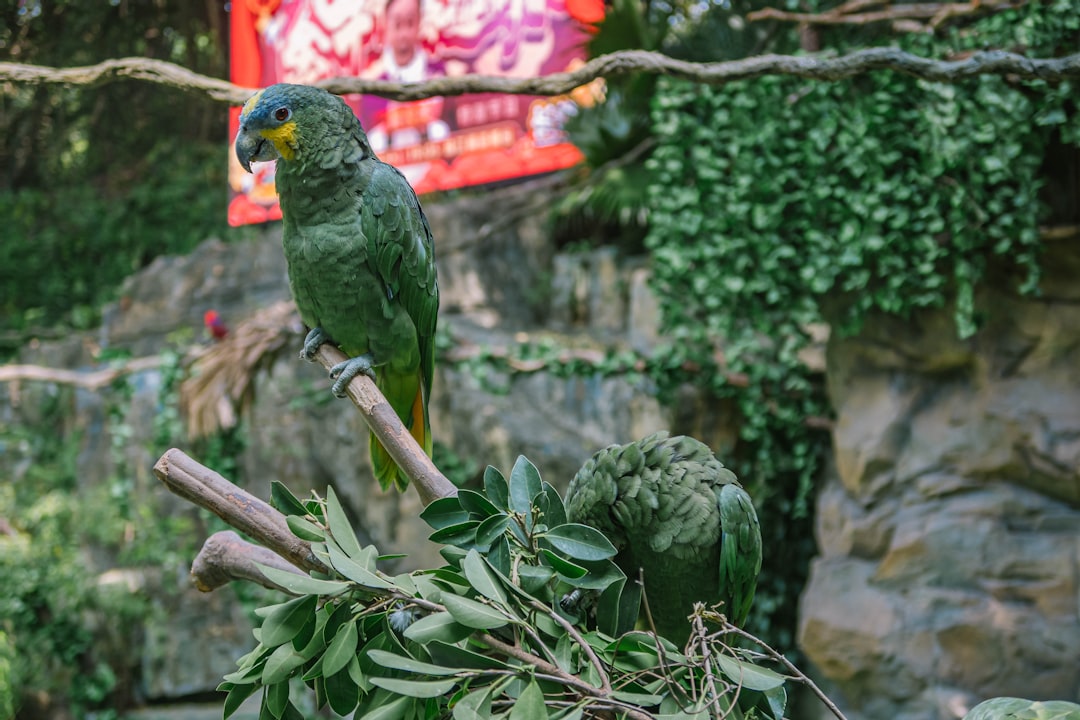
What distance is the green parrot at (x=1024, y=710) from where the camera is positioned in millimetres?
995

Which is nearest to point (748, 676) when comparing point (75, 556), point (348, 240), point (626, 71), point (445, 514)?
point (445, 514)

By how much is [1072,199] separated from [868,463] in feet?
3.68

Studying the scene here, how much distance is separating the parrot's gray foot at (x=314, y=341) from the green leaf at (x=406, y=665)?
0.95 m

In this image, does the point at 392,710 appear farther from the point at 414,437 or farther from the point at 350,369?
the point at 414,437

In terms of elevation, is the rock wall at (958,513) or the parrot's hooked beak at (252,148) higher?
the parrot's hooked beak at (252,148)

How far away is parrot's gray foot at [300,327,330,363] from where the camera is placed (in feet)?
5.95

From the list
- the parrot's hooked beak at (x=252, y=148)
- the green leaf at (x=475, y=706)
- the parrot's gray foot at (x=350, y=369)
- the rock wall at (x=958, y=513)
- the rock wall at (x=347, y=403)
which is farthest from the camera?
the rock wall at (x=347, y=403)

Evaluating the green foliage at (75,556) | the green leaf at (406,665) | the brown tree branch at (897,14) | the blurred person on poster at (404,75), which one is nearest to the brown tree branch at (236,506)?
Result: the green leaf at (406,665)

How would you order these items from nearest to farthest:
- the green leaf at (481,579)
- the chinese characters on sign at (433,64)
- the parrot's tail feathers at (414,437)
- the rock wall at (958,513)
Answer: the green leaf at (481,579)
the parrot's tail feathers at (414,437)
the rock wall at (958,513)
the chinese characters on sign at (433,64)

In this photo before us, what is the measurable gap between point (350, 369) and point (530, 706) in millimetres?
922

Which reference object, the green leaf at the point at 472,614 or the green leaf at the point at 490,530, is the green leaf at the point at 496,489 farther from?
the green leaf at the point at 472,614

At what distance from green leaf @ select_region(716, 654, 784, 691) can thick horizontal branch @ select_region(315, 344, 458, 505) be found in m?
0.44

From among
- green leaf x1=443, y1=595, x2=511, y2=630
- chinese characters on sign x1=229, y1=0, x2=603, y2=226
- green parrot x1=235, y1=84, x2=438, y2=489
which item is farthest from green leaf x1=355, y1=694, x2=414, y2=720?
chinese characters on sign x1=229, y1=0, x2=603, y2=226

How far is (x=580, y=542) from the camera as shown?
44.3 inches
